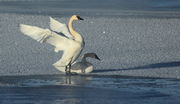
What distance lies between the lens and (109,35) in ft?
63.9

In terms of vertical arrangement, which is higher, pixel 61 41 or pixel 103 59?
pixel 61 41

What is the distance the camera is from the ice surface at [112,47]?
1444 cm

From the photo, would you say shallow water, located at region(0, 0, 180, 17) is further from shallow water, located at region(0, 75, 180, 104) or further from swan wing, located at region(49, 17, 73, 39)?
shallow water, located at region(0, 75, 180, 104)

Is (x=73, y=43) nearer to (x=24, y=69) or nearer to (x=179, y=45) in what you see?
(x=24, y=69)

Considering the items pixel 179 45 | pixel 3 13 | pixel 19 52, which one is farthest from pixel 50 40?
pixel 3 13

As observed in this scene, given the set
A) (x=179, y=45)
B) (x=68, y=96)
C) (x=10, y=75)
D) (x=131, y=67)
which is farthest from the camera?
(x=179, y=45)

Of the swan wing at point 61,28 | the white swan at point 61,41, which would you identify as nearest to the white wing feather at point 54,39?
the white swan at point 61,41

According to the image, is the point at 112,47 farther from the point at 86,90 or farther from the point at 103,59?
the point at 86,90

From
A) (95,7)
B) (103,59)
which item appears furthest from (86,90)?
(95,7)

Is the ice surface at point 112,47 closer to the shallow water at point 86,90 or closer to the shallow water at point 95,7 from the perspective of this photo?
the shallow water at point 86,90

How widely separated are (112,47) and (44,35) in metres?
3.70

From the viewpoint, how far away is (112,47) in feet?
57.1

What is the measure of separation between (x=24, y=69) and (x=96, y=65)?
1.49 metres

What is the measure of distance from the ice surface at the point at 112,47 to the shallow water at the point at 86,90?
27.2 inches
